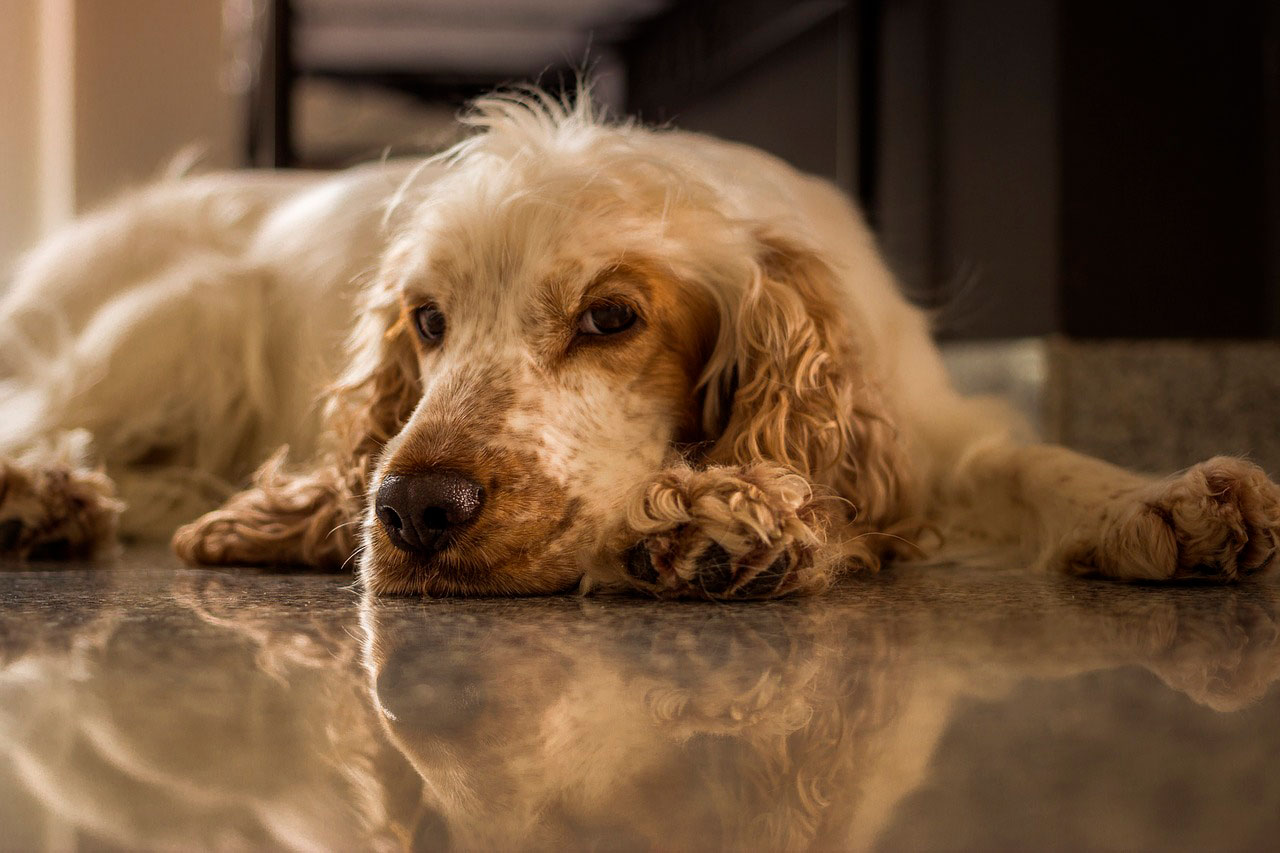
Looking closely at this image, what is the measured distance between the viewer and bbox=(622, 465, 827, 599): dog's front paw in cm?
181

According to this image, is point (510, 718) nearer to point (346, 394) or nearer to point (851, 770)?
point (851, 770)

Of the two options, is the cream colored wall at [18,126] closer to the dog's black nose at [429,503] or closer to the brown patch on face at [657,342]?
the brown patch on face at [657,342]

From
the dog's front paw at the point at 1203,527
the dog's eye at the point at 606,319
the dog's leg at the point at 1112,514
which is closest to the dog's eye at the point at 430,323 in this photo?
the dog's eye at the point at 606,319

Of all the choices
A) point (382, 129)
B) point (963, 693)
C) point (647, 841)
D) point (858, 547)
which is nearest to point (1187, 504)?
point (858, 547)

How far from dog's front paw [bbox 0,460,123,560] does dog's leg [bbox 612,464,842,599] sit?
1.23 metres

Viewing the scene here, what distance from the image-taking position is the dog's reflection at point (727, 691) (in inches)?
35.4

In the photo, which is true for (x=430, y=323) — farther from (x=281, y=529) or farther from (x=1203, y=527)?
(x=1203, y=527)

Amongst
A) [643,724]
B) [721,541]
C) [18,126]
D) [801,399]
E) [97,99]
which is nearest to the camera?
[643,724]

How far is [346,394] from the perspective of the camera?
2.61 metres

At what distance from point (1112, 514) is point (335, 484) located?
4.69ft

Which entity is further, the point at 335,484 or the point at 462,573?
the point at 335,484

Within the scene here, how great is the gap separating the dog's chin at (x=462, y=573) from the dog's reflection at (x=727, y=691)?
0.24 ft

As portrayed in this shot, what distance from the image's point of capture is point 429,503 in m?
1.82

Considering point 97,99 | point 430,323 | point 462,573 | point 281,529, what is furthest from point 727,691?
point 97,99
